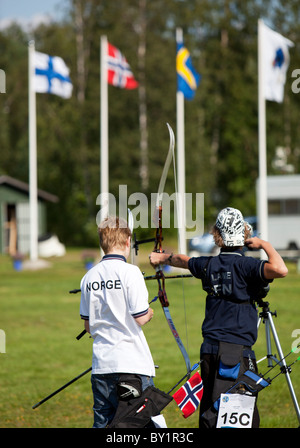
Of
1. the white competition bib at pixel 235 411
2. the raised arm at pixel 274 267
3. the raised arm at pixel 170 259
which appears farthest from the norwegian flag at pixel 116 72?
the white competition bib at pixel 235 411

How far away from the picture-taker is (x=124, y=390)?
4.68m

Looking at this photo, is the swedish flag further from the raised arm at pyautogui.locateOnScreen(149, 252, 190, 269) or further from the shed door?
the raised arm at pyautogui.locateOnScreen(149, 252, 190, 269)

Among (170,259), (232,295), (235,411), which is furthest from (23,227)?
(235,411)

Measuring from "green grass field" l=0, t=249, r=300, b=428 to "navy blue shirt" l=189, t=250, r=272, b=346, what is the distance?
25cm

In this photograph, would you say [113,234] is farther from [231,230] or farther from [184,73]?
[184,73]

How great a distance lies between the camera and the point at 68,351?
450 inches

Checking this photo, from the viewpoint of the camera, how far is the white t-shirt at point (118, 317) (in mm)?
4707

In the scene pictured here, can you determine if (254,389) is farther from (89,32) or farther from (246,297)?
(89,32)

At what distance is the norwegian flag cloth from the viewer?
501 cm

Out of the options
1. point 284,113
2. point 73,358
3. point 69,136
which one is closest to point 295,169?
point 284,113

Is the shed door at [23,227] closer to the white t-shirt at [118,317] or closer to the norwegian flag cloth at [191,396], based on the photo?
the norwegian flag cloth at [191,396]

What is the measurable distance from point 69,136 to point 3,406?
1550 inches

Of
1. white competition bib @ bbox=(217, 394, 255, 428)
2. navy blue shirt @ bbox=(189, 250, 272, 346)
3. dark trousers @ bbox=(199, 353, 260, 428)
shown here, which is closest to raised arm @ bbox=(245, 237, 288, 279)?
navy blue shirt @ bbox=(189, 250, 272, 346)

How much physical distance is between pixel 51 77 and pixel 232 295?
72.6ft
